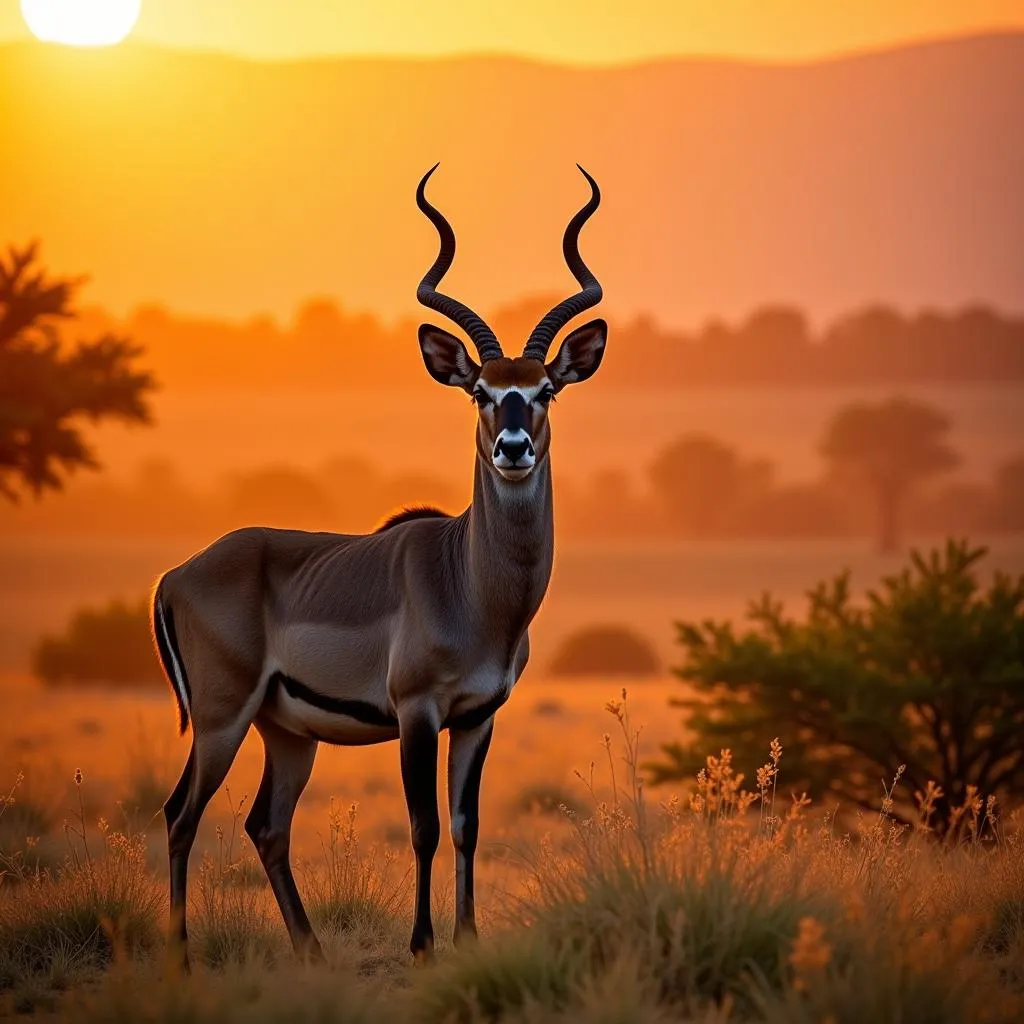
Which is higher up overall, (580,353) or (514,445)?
(580,353)

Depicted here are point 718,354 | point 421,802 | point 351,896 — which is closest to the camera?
point 421,802

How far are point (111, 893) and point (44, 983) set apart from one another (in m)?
0.88

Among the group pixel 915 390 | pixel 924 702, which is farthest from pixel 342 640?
pixel 915 390

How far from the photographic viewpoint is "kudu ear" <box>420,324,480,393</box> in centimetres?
994

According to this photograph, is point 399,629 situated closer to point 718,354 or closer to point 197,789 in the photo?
point 197,789

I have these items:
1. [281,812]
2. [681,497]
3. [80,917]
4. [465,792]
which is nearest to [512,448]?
[465,792]

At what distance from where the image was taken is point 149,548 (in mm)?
121875

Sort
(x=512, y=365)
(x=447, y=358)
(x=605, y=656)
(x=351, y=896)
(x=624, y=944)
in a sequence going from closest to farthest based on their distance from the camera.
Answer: (x=624, y=944), (x=512, y=365), (x=447, y=358), (x=351, y=896), (x=605, y=656)

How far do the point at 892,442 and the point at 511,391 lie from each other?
90.2 m

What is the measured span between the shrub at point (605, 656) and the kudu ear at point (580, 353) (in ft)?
193

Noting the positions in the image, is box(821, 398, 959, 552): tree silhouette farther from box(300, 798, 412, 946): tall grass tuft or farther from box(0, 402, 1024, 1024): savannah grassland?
box(300, 798, 412, 946): tall grass tuft

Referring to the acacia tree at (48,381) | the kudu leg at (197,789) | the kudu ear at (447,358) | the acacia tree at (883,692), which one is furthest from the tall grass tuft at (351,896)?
the acacia tree at (48,381)

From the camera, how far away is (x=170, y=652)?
34.1 ft

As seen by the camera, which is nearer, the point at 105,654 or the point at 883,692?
the point at 883,692
